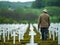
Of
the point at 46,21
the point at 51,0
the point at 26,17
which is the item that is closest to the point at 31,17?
the point at 26,17

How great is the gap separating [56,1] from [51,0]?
2.13 metres

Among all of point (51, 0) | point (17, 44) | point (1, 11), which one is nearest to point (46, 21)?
point (17, 44)

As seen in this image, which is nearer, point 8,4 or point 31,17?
point 8,4

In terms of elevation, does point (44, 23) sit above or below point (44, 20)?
below

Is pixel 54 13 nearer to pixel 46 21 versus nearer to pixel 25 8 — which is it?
pixel 25 8

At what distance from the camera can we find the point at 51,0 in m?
41.1

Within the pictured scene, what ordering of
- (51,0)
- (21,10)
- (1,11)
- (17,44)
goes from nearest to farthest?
(17,44)
(1,11)
(51,0)
(21,10)

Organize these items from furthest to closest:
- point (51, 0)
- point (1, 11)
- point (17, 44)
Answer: point (51, 0), point (1, 11), point (17, 44)

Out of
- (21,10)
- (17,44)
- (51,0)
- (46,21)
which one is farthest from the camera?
(21,10)

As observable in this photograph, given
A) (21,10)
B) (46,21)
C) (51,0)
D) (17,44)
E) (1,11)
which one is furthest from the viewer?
(21,10)

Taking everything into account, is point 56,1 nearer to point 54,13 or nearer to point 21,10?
point 54,13

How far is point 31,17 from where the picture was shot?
140ft

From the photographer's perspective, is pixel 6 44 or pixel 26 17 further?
pixel 26 17

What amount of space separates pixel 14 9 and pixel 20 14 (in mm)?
2272
